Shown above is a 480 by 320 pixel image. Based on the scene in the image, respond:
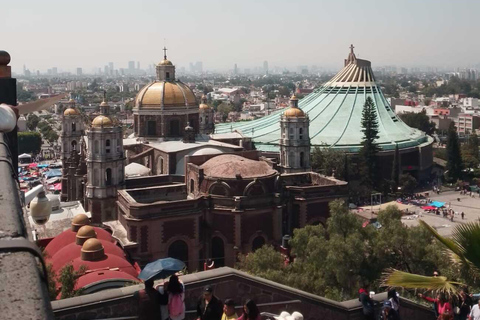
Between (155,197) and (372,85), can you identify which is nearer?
(155,197)

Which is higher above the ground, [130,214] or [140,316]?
[140,316]

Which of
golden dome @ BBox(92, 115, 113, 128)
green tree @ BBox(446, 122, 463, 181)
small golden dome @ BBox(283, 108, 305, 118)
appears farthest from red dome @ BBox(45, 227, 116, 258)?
green tree @ BBox(446, 122, 463, 181)

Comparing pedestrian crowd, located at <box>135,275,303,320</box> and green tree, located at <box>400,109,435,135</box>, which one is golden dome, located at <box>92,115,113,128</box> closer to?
pedestrian crowd, located at <box>135,275,303,320</box>

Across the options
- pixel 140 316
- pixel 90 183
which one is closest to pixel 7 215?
pixel 140 316

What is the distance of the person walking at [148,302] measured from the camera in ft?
22.0

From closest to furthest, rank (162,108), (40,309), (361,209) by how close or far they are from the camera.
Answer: (40,309)
(162,108)
(361,209)

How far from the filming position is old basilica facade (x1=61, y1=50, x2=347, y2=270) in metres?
20.4

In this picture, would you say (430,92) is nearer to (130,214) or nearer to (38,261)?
(130,214)

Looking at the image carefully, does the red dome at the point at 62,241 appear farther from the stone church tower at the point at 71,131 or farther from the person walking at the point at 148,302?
the stone church tower at the point at 71,131

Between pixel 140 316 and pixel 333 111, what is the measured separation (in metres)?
49.0

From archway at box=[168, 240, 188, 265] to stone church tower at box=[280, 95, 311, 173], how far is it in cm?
1111

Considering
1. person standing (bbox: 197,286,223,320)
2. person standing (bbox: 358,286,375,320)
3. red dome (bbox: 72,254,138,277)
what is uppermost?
person standing (bbox: 197,286,223,320)

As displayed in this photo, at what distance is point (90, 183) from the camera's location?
83.9 feet

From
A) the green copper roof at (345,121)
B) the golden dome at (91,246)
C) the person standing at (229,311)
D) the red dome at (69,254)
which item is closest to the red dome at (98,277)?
the golden dome at (91,246)
